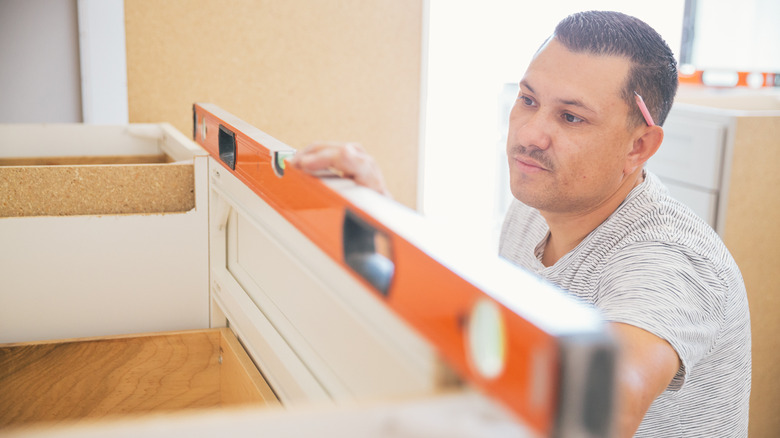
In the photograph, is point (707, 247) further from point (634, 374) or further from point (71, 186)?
point (71, 186)

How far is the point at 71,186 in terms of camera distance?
1.24 meters

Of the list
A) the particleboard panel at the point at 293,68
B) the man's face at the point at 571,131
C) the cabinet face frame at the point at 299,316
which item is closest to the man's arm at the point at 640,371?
the cabinet face frame at the point at 299,316

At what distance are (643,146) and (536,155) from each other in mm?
179

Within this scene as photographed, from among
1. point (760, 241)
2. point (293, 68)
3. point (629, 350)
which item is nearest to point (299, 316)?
point (629, 350)

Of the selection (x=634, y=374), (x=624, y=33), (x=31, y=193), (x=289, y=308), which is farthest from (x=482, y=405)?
(x=31, y=193)

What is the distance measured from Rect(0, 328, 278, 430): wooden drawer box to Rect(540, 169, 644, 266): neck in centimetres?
59

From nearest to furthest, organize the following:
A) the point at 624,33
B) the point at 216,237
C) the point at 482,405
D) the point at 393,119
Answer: the point at 482,405 → the point at 624,33 → the point at 216,237 → the point at 393,119

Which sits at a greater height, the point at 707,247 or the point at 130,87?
the point at 130,87

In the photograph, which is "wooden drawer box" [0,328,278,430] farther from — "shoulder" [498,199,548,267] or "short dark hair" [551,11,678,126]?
"short dark hair" [551,11,678,126]

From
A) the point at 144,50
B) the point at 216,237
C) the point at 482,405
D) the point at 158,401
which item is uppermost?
the point at 144,50

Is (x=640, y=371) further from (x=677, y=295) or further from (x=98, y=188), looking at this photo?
(x=98, y=188)

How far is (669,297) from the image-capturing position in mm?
885

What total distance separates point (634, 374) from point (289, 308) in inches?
16.9

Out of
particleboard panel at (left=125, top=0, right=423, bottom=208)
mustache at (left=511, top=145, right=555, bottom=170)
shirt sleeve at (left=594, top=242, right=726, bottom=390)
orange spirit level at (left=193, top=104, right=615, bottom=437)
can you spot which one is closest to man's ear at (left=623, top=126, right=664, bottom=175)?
mustache at (left=511, top=145, right=555, bottom=170)
